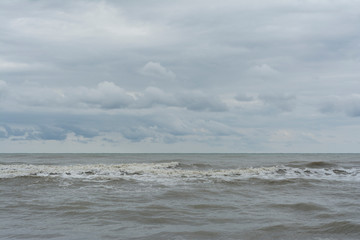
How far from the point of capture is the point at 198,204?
37.5 ft

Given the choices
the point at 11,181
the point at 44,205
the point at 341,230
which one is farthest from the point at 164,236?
the point at 11,181

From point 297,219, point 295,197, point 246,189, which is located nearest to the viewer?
point 297,219

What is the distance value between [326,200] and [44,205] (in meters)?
10.8

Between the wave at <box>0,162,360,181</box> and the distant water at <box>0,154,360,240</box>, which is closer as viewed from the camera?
the distant water at <box>0,154,360,240</box>

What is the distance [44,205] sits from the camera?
11.3 m

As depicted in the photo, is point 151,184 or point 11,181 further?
point 11,181

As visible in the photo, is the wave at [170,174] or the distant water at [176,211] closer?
the distant water at [176,211]

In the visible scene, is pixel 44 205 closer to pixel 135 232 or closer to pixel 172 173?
pixel 135 232

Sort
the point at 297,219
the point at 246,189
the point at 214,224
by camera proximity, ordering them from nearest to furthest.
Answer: the point at 214,224 < the point at 297,219 < the point at 246,189

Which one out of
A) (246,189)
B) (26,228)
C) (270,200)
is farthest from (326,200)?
(26,228)

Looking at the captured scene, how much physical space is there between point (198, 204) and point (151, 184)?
5.92m

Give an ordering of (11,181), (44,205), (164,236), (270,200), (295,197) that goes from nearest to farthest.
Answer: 1. (164,236)
2. (44,205)
3. (270,200)
4. (295,197)
5. (11,181)

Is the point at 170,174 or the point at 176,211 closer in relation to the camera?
the point at 176,211

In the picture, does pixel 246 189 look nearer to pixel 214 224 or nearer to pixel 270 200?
pixel 270 200
